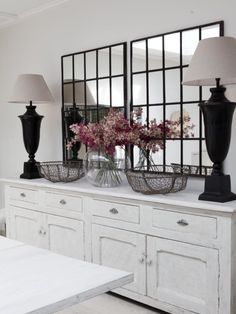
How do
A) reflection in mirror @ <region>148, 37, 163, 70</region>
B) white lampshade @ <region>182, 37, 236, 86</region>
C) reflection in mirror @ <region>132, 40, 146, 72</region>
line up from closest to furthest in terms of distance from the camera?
white lampshade @ <region>182, 37, 236, 86</region>
reflection in mirror @ <region>148, 37, 163, 70</region>
reflection in mirror @ <region>132, 40, 146, 72</region>

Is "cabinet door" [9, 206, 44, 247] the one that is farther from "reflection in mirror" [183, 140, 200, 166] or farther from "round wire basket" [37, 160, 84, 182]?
"reflection in mirror" [183, 140, 200, 166]

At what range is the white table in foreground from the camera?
1.18m

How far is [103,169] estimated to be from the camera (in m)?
3.12

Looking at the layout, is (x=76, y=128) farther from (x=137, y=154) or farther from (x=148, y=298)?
(x=148, y=298)

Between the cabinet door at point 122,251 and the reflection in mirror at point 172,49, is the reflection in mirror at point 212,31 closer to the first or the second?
the reflection in mirror at point 172,49

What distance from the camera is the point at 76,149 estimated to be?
12.4 feet

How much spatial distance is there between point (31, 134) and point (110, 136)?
1.10m

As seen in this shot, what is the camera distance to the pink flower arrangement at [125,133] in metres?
2.98

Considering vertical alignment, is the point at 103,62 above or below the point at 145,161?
above

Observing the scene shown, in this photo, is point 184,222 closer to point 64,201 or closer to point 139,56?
point 64,201

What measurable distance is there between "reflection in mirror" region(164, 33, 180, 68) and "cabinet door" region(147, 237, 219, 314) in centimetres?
127

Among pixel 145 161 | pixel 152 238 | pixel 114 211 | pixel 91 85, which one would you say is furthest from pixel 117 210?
pixel 91 85

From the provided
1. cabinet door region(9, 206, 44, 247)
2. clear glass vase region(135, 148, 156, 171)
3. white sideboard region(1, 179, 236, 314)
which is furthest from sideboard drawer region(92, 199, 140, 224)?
cabinet door region(9, 206, 44, 247)

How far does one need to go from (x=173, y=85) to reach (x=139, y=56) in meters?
0.41
